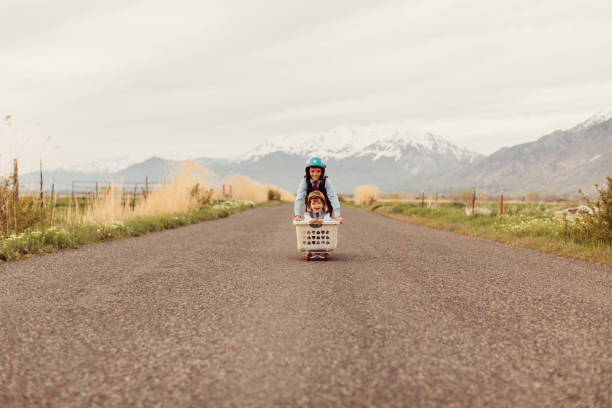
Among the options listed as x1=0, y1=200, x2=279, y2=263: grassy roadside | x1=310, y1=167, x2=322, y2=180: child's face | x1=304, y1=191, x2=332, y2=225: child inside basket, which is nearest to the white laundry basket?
x1=304, y1=191, x2=332, y2=225: child inside basket

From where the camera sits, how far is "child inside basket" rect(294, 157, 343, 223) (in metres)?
7.98

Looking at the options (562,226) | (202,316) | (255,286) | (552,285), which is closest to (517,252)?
(562,226)

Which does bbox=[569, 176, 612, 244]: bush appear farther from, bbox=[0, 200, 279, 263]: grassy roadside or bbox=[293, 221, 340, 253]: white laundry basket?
bbox=[0, 200, 279, 263]: grassy roadside

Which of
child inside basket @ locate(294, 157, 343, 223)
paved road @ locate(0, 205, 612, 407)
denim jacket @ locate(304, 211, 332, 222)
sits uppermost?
child inside basket @ locate(294, 157, 343, 223)

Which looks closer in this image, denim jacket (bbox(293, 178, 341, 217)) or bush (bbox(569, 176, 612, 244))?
denim jacket (bbox(293, 178, 341, 217))

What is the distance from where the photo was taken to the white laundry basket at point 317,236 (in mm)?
7742

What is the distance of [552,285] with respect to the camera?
19.7 ft

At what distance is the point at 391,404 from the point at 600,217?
8.97 m

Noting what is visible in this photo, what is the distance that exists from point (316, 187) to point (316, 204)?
376 mm

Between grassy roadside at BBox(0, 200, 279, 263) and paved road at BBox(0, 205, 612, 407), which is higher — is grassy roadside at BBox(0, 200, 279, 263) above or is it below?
above

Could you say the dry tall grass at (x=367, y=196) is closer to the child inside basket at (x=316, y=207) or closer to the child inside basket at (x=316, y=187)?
the child inside basket at (x=316, y=187)

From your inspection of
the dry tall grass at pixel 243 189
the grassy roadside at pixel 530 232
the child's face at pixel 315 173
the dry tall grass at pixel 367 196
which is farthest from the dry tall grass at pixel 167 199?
the dry tall grass at pixel 367 196

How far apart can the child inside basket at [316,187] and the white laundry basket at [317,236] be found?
0.33 m

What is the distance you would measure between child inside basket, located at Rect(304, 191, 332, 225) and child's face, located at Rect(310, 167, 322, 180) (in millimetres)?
343
